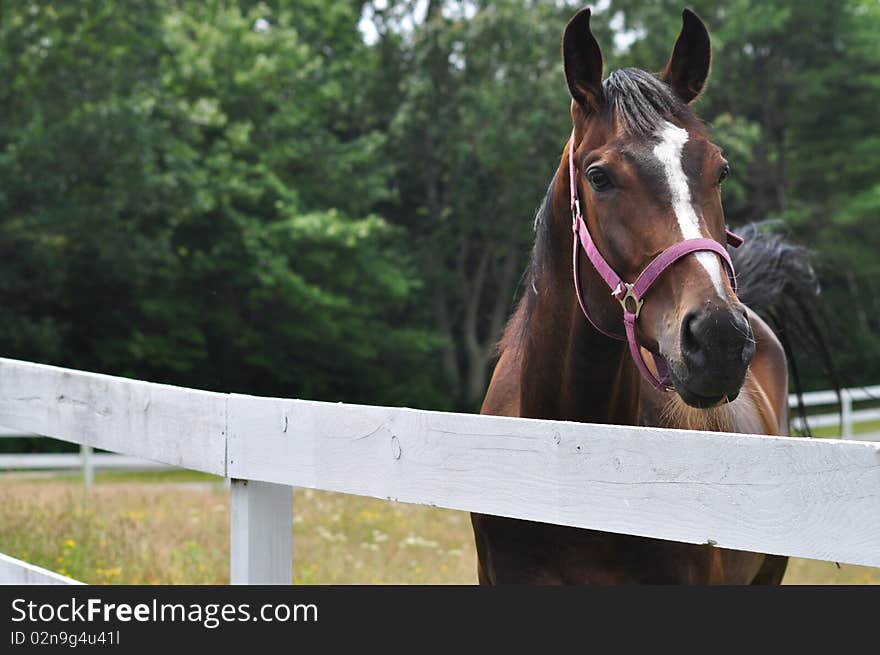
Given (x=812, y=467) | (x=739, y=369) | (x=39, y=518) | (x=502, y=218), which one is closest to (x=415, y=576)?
(x=39, y=518)

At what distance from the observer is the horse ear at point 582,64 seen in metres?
3.14

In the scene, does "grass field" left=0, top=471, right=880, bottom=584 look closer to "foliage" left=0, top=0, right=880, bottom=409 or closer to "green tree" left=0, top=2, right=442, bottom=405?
"green tree" left=0, top=2, right=442, bottom=405

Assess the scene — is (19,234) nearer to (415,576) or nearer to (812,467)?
(415,576)

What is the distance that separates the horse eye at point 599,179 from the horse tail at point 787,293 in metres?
2.99

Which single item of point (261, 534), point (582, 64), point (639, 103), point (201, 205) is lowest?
point (261, 534)

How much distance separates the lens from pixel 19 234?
62.7 feet

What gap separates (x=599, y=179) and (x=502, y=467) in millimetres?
1022

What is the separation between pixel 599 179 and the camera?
115 inches

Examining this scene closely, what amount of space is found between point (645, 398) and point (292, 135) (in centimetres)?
2196

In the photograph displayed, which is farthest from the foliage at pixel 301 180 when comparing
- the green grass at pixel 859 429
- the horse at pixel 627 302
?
the horse at pixel 627 302

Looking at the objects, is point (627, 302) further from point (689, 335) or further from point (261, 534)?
point (261, 534)

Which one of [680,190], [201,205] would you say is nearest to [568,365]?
[680,190]

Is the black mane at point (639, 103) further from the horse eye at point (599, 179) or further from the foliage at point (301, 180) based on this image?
the foliage at point (301, 180)

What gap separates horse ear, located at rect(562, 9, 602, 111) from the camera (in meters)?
3.14
